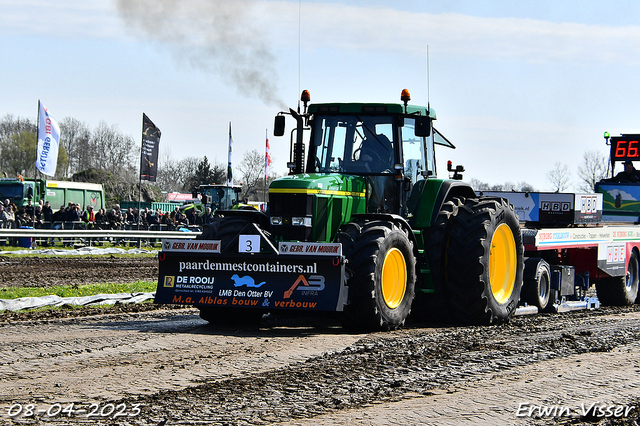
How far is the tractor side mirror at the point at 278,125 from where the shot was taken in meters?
10.8

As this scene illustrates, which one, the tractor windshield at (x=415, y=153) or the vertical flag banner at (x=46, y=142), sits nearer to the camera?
the tractor windshield at (x=415, y=153)

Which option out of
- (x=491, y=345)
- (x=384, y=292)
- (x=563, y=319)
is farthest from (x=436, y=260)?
(x=563, y=319)

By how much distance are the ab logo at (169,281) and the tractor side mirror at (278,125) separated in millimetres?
2502

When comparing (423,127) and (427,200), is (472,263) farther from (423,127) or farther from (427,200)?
(423,127)

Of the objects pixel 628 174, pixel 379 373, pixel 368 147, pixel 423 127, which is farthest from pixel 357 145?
pixel 628 174

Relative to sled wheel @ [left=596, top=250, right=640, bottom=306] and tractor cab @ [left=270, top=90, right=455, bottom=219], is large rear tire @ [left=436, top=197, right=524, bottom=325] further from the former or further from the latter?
sled wheel @ [left=596, top=250, right=640, bottom=306]

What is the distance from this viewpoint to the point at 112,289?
14.8 m

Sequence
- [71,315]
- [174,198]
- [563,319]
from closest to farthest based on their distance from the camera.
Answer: [71,315], [563,319], [174,198]

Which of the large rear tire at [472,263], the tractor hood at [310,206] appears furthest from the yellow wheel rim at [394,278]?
the tractor hood at [310,206]

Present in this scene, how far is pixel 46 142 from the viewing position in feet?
81.7

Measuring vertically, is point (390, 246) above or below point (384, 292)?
above

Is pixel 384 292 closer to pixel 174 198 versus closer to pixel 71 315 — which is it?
pixel 71 315

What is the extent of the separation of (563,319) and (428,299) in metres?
2.67

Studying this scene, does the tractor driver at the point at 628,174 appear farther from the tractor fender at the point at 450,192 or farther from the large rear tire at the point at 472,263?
the large rear tire at the point at 472,263
